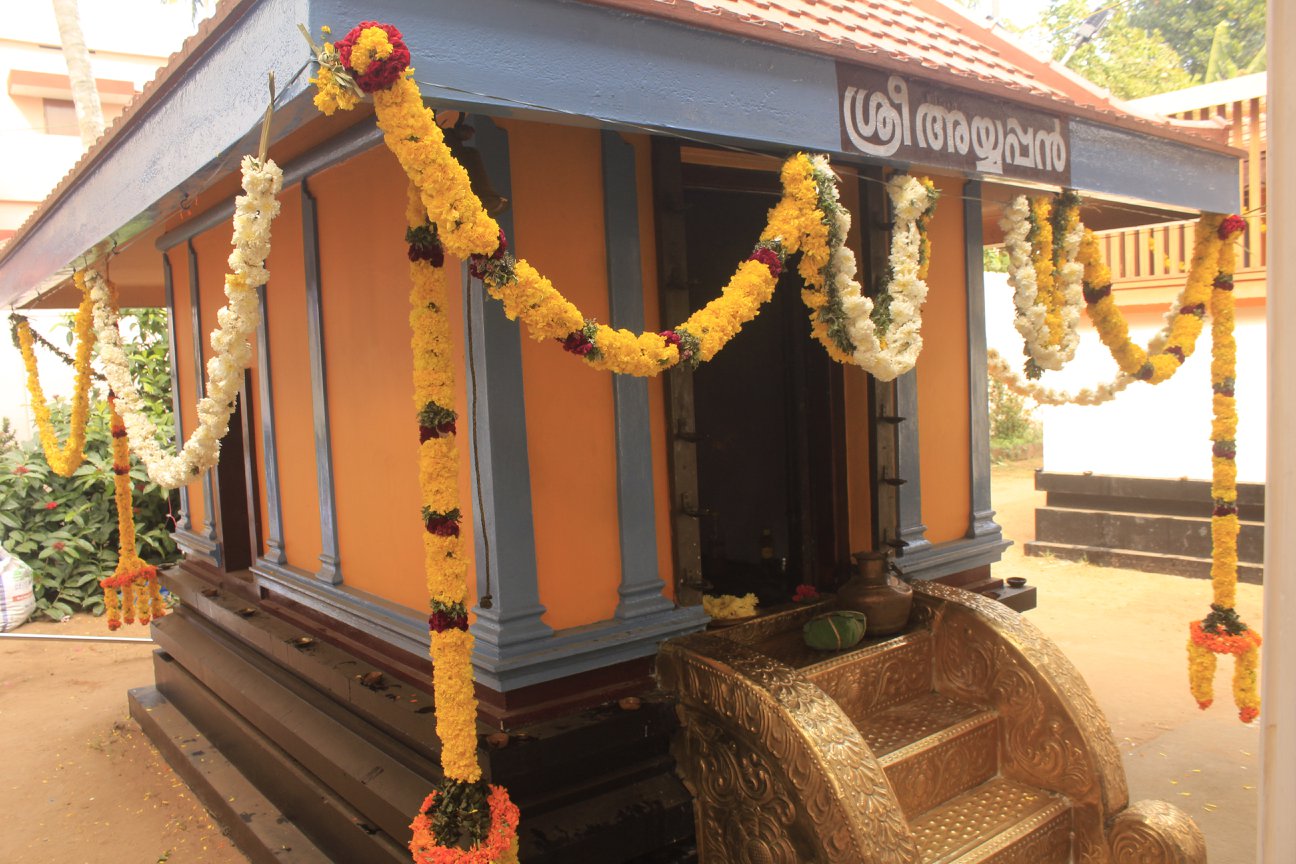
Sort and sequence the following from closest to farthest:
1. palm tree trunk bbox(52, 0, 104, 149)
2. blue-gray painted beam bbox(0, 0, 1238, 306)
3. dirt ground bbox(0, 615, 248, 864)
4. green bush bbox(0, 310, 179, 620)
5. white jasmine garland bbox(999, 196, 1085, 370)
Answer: blue-gray painted beam bbox(0, 0, 1238, 306) < white jasmine garland bbox(999, 196, 1085, 370) < dirt ground bbox(0, 615, 248, 864) < green bush bbox(0, 310, 179, 620) < palm tree trunk bbox(52, 0, 104, 149)

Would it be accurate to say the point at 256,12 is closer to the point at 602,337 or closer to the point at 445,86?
the point at 445,86

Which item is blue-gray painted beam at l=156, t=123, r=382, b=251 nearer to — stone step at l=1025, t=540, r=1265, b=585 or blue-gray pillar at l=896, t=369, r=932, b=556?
blue-gray pillar at l=896, t=369, r=932, b=556

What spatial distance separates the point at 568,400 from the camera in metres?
3.74

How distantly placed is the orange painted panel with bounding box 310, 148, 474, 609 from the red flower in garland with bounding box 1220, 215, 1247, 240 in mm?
4489

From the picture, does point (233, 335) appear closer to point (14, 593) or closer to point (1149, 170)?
point (1149, 170)

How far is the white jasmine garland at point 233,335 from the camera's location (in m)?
2.90

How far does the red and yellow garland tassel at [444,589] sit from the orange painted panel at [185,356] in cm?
496

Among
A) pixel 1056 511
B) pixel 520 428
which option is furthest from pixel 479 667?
pixel 1056 511

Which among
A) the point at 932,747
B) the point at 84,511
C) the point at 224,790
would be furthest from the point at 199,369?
the point at 84,511

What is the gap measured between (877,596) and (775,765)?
4.01 ft

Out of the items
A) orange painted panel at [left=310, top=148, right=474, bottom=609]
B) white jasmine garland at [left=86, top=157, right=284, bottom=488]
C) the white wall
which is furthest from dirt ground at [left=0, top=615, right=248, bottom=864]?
the white wall

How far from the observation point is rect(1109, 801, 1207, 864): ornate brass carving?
360 cm

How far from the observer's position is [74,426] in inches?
247

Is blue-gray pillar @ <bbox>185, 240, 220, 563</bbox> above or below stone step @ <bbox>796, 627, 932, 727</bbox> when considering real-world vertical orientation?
above
